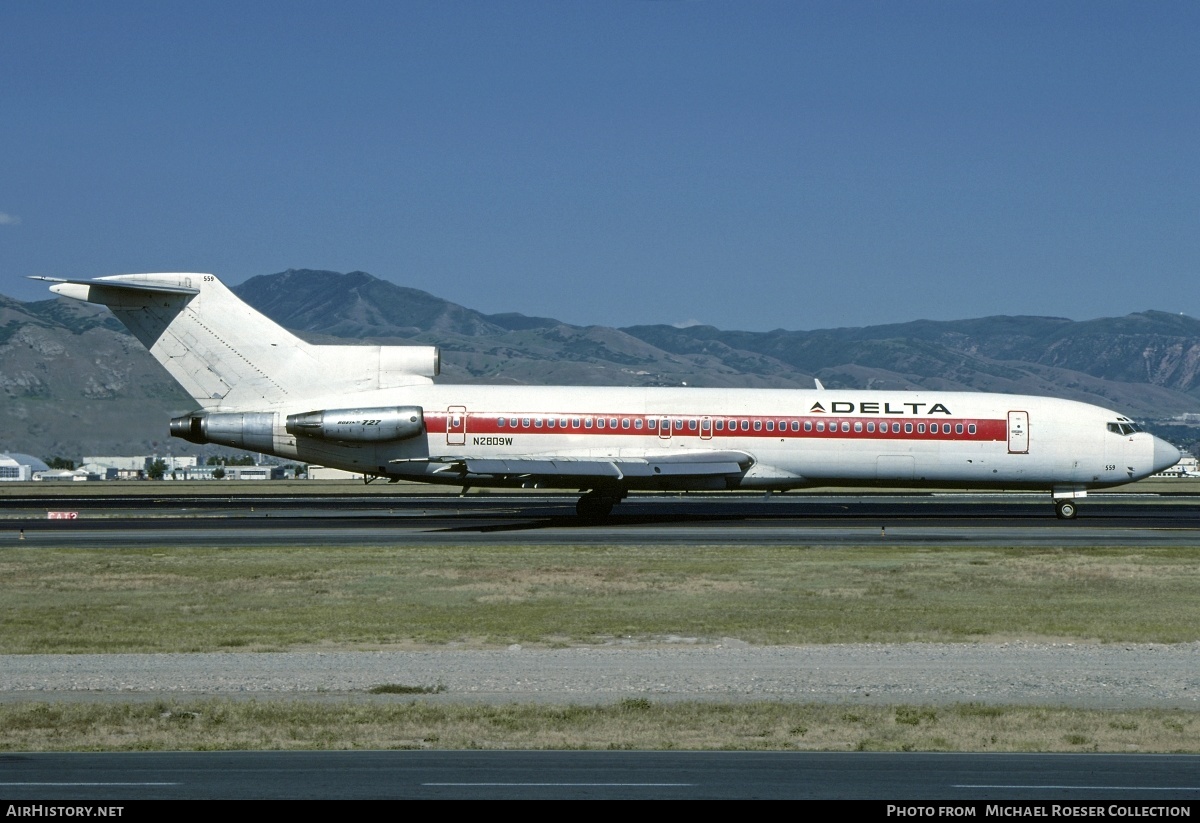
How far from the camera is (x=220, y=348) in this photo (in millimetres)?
Result: 41500

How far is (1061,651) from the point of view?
19.0 metres

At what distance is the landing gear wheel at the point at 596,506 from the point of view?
42.0 m

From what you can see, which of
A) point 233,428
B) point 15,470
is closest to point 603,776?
point 233,428

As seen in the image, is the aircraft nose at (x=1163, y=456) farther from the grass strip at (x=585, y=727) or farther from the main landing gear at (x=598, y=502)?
the grass strip at (x=585, y=727)

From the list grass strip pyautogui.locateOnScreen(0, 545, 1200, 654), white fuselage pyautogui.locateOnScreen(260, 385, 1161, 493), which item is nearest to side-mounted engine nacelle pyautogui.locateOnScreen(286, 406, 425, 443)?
white fuselage pyautogui.locateOnScreen(260, 385, 1161, 493)

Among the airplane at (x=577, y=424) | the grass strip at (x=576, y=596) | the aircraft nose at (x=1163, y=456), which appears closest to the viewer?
the grass strip at (x=576, y=596)

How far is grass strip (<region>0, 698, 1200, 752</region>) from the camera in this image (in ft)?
42.0

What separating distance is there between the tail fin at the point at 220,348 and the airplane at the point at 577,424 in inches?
1.8

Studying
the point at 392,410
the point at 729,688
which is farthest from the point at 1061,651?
the point at 392,410

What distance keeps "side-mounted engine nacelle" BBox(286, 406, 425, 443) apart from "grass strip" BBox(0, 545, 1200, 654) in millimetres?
7802

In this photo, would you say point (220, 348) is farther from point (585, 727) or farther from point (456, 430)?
point (585, 727)

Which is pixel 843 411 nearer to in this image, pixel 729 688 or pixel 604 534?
pixel 604 534

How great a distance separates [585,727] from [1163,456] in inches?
1373

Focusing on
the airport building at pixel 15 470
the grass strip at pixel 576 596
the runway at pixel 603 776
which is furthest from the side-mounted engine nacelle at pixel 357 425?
the airport building at pixel 15 470
